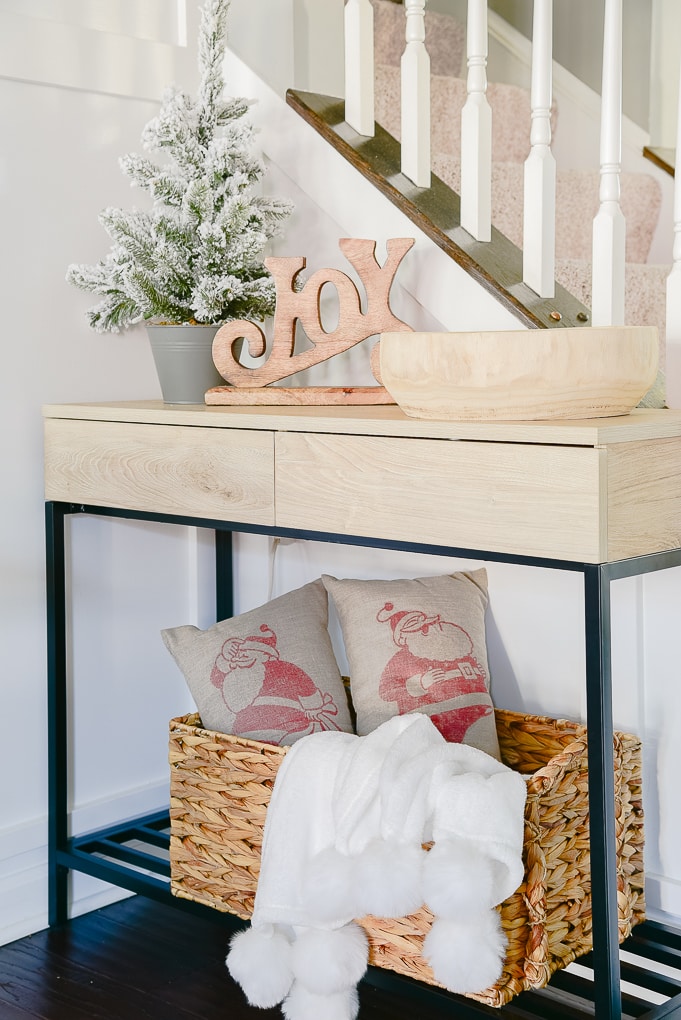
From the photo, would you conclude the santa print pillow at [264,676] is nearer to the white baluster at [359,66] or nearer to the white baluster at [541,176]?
the white baluster at [541,176]

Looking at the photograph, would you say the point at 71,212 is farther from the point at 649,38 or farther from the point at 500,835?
the point at 649,38

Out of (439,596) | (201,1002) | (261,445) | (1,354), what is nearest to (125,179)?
(1,354)

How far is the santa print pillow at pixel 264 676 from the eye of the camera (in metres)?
1.74

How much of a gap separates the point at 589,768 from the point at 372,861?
0.96 feet

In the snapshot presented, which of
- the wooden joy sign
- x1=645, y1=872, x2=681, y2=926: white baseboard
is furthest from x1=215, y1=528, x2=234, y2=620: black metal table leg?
x1=645, y1=872, x2=681, y2=926: white baseboard

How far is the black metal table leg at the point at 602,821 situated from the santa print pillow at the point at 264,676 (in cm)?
59

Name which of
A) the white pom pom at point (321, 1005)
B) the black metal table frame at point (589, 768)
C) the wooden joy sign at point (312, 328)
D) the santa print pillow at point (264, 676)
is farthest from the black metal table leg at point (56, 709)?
the white pom pom at point (321, 1005)

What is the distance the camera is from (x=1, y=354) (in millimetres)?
1884

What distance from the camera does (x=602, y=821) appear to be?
4.09 ft

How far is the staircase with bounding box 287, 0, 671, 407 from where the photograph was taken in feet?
5.66

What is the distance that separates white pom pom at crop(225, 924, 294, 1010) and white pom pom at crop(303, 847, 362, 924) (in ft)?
0.41

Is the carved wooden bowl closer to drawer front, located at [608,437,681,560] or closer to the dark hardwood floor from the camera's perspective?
drawer front, located at [608,437,681,560]

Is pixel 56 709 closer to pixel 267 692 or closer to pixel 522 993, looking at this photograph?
pixel 267 692

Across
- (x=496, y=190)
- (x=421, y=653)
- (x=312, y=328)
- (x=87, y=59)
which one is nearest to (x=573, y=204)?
(x=496, y=190)
